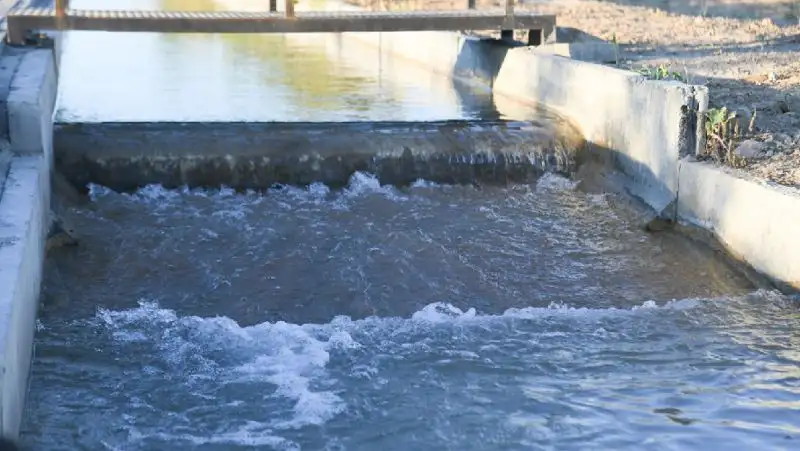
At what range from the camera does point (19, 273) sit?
552cm

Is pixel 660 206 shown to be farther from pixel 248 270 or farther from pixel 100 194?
pixel 100 194

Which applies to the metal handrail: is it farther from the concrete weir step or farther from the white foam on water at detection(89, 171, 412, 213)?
the white foam on water at detection(89, 171, 412, 213)

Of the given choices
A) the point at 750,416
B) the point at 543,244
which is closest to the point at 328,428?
the point at 750,416

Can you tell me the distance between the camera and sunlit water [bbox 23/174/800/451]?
5602 mm

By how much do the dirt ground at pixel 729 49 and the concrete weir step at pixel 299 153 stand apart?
6.35ft

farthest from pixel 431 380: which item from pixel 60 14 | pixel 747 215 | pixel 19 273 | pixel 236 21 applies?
pixel 60 14

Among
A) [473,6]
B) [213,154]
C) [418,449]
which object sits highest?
[473,6]

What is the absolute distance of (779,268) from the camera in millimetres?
7613

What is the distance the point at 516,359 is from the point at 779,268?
7.87ft

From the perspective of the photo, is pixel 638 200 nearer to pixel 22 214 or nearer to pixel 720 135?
pixel 720 135

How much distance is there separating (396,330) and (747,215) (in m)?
2.94

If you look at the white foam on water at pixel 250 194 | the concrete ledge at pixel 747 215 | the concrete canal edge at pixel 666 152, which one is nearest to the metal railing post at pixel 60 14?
the white foam on water at pixel 250 194

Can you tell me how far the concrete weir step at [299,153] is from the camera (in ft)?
32.0

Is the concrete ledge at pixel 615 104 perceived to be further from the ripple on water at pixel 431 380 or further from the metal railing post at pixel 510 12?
the ripple on water at pixel 431 380
